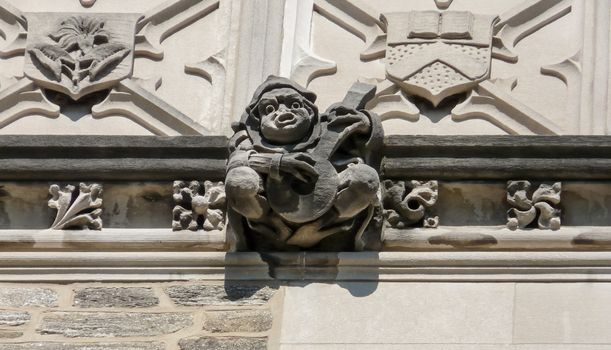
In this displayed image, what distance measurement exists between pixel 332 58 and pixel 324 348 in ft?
4.13

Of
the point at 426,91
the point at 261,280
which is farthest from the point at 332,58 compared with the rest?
the point at 261,280

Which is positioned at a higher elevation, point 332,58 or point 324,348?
point 332,58

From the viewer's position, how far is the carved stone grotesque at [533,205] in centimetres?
826

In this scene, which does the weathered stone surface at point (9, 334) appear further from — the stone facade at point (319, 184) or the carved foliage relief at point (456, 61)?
the carved foliage relief at point (456, 61)

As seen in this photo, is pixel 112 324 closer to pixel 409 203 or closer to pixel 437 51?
pixel 409 203

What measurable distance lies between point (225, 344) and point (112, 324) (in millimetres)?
386

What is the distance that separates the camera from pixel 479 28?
8820mm

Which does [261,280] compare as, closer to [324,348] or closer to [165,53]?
[324,348]

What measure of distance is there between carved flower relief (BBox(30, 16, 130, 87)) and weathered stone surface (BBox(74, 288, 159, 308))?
0.91 meters

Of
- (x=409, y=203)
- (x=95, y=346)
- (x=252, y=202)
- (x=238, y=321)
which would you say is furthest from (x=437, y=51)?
(x=95, y=346)

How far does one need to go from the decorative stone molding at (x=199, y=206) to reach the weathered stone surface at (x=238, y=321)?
0.35m

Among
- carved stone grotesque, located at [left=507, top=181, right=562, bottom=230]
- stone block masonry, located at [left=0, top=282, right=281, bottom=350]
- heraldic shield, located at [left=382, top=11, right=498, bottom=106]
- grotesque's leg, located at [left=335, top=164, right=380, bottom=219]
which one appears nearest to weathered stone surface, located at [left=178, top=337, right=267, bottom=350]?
stone block masonry, located at [left=0, top=282, right=281, bottom=350]

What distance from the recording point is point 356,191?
815 cm

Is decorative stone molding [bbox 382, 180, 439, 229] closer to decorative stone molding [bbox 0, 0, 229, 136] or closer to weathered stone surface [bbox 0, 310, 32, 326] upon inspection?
decorative stone molding [bbox 0, 0, 229, 136]
